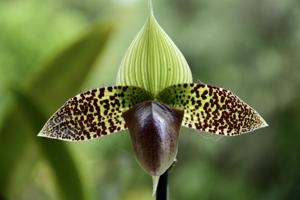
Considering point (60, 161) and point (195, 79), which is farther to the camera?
point (195, 79)

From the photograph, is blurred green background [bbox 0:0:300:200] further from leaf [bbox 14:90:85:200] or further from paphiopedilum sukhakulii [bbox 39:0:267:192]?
paphiopedilum sukhakulii [bbox 39:0:267:192]

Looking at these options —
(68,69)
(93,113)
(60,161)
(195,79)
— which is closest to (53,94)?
(68,69)

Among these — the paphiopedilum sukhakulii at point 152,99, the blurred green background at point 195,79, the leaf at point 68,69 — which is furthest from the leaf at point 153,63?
the leaf at point 68,69

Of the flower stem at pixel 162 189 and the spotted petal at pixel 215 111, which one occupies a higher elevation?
A: the spotted petal at pixel 215 111

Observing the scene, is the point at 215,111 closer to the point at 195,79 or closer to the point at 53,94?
the point at 53,94

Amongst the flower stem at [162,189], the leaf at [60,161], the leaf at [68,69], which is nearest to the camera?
the flower stem at [162,189]

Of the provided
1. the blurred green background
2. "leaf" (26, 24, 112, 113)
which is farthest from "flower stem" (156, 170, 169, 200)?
"leaf" (26, 24, 112, 113)

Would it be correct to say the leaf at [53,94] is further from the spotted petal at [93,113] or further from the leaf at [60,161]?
the spotted petal at [93,113]
